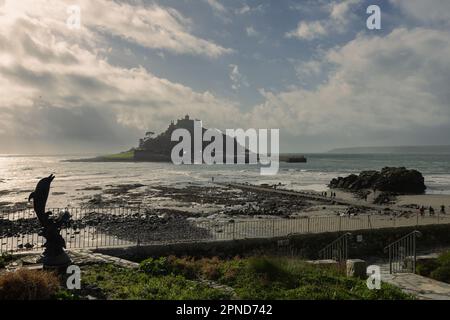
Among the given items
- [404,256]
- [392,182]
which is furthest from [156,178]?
[404,256]

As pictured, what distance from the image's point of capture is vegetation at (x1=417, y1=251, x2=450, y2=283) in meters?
11.2

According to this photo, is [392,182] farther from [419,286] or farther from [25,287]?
[25,287]

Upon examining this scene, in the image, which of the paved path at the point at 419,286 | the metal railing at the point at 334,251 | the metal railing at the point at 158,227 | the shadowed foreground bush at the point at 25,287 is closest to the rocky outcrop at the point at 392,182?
the metal railing at the point at 158,227

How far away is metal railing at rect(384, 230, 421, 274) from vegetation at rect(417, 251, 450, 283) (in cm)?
32

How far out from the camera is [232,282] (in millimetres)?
9414

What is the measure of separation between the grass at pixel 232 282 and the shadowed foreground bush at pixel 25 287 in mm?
1281

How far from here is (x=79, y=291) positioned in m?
8.27

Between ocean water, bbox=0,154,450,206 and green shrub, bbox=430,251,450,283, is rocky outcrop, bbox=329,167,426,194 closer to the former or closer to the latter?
ocean water, bbox=0,154,450,206

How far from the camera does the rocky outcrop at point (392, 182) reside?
49.7 metres

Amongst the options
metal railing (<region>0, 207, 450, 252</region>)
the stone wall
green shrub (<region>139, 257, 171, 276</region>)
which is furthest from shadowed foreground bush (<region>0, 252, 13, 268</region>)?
metal railing (<region>0, 207, 450, 252</region>)
